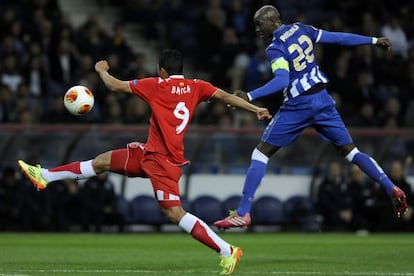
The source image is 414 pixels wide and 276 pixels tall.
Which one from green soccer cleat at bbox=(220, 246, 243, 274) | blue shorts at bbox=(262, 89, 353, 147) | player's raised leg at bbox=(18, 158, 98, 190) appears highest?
blue shorts at bbox=(262, 89, 353, 147)

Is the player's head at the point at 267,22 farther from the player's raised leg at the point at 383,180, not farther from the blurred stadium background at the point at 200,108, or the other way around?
the blurred stadium background at the point at 200,108

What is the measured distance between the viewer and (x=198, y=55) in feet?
80.9

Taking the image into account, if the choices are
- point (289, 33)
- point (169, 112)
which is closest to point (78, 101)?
point (169, 112)

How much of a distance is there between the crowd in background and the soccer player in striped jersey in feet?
26.7

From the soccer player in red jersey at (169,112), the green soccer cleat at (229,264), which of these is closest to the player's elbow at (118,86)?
the soccer player in red jersey at (169,112)

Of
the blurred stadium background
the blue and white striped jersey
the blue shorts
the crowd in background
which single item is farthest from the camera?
the crowd in background

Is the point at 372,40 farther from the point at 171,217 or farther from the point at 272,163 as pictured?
the point at 272,163

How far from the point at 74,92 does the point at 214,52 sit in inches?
484

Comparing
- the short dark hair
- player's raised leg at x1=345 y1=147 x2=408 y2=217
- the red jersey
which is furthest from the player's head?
the short dark hair

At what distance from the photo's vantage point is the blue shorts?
13.6 m

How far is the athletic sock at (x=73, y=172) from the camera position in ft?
39.9

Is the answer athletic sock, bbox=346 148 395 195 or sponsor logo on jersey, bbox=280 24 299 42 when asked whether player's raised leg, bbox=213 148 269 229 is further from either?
sponsor logo on jersey, bbox=280 24 299 42

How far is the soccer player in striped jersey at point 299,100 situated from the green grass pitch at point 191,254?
890 mm

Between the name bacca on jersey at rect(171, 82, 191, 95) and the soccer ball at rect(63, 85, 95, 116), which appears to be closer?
the name bacca on jersey at rect(171, 82, 191, 95)
